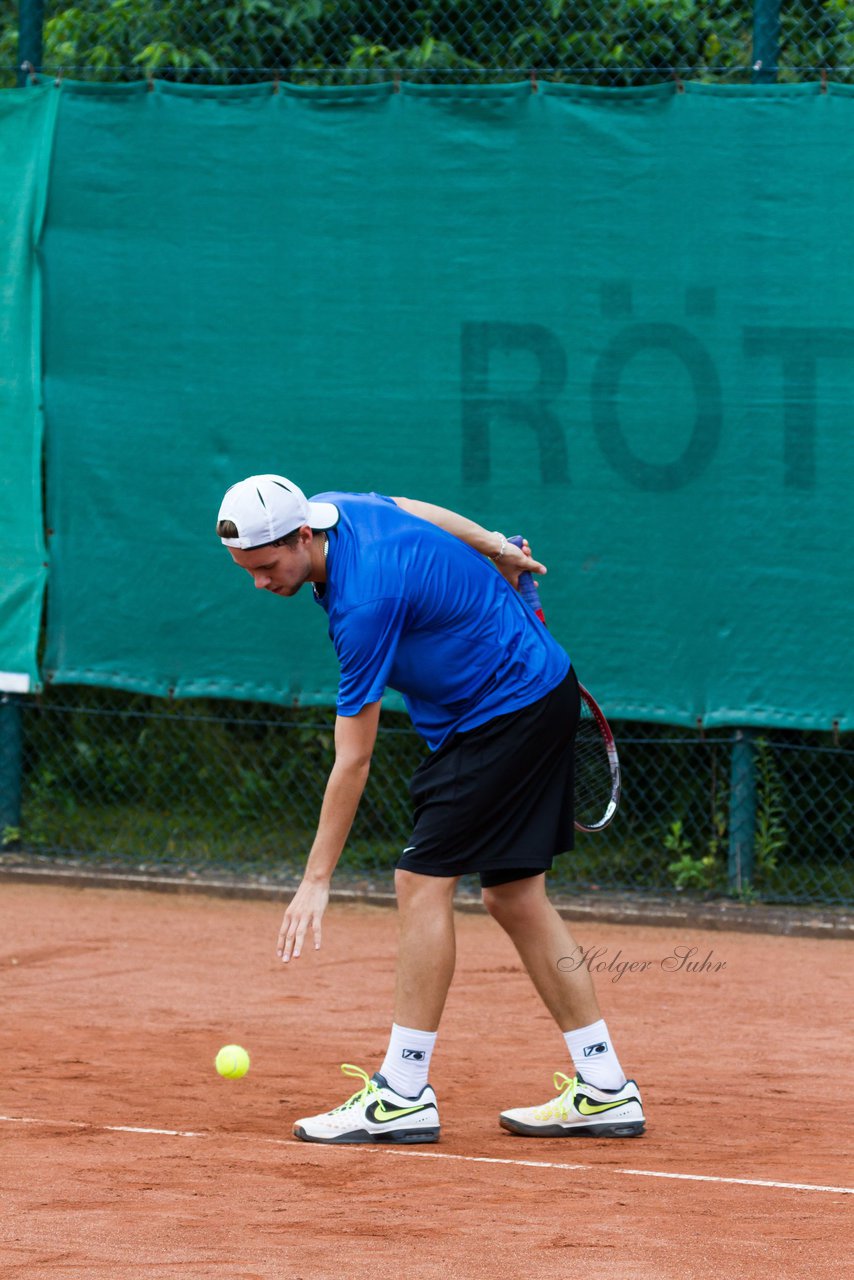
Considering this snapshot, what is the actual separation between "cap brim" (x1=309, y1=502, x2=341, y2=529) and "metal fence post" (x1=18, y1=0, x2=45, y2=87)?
417 cm

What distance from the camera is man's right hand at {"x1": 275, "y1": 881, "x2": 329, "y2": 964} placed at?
3.98 m

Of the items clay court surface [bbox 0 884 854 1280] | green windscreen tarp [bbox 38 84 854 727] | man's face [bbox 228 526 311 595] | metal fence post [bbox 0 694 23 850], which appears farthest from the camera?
metal fence post [bbox 0 694 23 850]

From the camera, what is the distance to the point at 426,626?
4262 millimetres

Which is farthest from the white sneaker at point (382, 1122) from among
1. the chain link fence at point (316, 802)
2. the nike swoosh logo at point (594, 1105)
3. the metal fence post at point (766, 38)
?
the metal fence post at point (766, 38)

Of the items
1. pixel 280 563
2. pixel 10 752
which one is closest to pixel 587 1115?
pixel 280 563

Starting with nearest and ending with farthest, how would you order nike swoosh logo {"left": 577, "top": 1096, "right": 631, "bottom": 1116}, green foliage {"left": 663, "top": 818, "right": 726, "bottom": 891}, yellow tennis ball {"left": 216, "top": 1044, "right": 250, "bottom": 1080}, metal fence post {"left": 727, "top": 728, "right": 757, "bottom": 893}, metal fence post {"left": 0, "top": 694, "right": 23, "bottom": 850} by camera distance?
nike swoosh logo {"left": 577, "top": 1096, "right": 631, "bottom": 1116}, yellow tennis ball {"left": 216, "top": 1044, "right": 250, "bottom": 1080}, metal fence post {"left": 727, "top": 728, "right": 757, "bottom": 893}, green foliage {"left": 663, "top": 818, "right": 726, "bottom": 891}, metal fence post {"left": 0, "top": 694, "right": 23, "bottom": 850}

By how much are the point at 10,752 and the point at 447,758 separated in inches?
150

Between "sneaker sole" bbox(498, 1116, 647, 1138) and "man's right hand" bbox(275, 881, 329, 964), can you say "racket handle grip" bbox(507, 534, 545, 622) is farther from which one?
"sneaker sole" bbox(498, 1116, 647, 1138)

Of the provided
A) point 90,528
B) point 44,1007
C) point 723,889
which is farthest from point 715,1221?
point 90,528

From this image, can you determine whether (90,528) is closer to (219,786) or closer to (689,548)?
(219,786)

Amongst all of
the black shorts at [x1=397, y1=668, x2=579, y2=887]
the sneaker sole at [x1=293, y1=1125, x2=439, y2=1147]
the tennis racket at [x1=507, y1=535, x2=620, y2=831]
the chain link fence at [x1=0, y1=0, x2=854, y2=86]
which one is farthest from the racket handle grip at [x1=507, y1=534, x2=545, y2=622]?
the chain link fence at [x1=0, y1=0, x2=854, y2=86]

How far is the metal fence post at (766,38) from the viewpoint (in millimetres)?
6832

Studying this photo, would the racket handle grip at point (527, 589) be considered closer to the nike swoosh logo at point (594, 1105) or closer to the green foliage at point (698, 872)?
the nike swoosh logo at point (594, 1105)

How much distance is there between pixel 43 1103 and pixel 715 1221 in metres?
1.81
